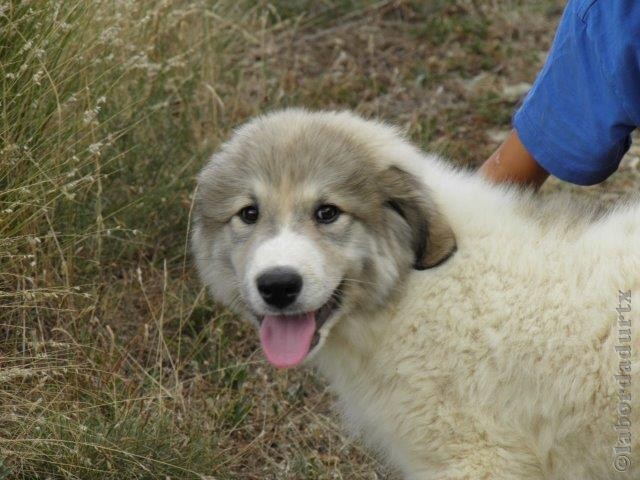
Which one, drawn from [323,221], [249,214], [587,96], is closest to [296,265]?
[323,221]

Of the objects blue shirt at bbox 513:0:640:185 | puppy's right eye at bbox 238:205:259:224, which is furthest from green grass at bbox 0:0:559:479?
blue shirt at bbox 513:0:640:185

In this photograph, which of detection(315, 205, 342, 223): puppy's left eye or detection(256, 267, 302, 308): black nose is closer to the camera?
detection(256, 267, 302, 308): black nose

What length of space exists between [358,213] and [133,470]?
3.69 feet

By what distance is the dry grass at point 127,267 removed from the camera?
367cm

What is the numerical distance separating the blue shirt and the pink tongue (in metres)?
1.20

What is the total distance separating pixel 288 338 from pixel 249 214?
41 centimetres

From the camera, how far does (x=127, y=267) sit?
15.8 feet

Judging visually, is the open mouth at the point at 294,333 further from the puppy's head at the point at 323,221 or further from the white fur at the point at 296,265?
the white fur at the point at 296,265

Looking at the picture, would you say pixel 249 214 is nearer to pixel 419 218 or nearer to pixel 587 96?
pixel 419 218

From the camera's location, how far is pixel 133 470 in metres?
3.53

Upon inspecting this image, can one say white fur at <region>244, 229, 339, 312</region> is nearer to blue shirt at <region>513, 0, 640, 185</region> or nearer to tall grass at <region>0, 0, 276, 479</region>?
tall grass at <region>0, 0, 276, 479</region>

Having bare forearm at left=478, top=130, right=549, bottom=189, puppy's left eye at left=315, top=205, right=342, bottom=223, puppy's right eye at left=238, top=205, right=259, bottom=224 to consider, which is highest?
puppy's left eye at left=315, top=205, right=342, bottom=223

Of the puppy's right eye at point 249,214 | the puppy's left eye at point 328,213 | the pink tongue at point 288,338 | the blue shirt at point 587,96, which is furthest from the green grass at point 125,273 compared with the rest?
the blue shirt at point 587,96

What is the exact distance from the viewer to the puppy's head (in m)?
3.28
